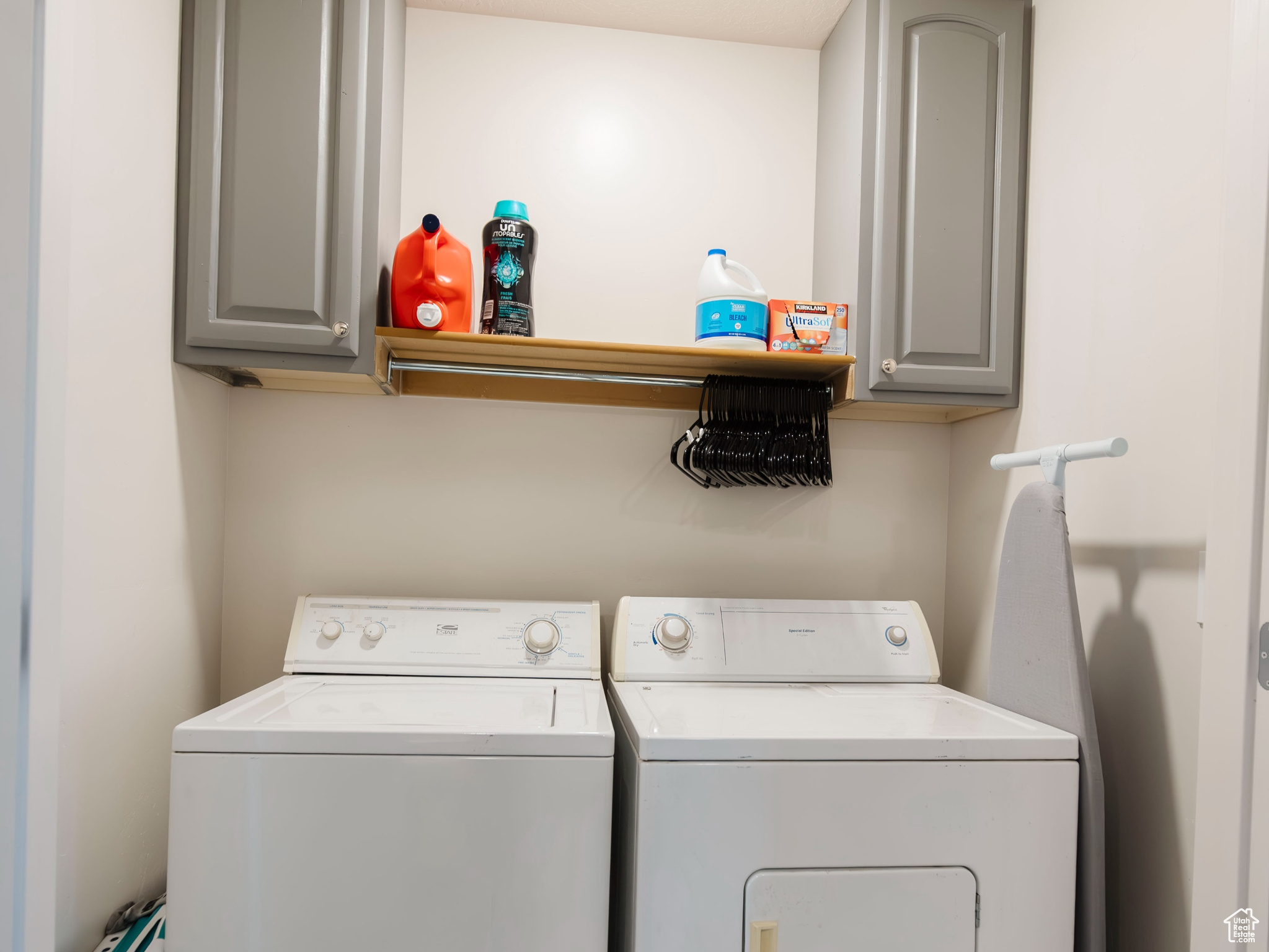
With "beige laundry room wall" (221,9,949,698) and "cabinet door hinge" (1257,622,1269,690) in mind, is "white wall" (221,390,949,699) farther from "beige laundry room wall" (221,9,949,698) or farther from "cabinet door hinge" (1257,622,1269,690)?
"cabinet door hinge" (1257,622,1269,690)

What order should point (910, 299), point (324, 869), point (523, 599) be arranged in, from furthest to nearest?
1. point (523, 599)
2. point (910, 299)
3. point (324, 869)

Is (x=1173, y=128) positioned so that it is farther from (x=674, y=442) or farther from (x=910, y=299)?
(x=674, y=442)

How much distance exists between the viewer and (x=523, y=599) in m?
1.83

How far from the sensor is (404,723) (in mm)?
1181

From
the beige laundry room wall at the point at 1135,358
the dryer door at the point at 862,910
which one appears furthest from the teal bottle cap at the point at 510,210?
the dryer door at the point at 862,910

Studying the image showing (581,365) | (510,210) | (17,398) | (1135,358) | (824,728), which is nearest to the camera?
(17,398)

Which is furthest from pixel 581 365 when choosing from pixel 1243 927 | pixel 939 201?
pixel 1243 927

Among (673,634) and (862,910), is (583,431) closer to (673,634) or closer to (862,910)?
(673,634)

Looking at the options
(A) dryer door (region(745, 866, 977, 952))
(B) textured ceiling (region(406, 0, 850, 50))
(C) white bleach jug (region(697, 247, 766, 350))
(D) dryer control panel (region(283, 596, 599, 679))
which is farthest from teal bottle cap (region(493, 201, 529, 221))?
(A) dryer door (region(745, 866, 977, 952))

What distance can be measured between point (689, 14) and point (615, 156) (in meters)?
0.38

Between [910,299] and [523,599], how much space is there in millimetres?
1162

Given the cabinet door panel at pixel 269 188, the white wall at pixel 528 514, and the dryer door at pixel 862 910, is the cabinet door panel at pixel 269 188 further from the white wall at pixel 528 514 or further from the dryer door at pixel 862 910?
the dryer door at pixel 862 910

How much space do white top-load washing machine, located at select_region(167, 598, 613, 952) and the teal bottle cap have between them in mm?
1058

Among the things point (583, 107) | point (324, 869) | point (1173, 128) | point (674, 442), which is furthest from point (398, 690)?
point (1173, 128)
